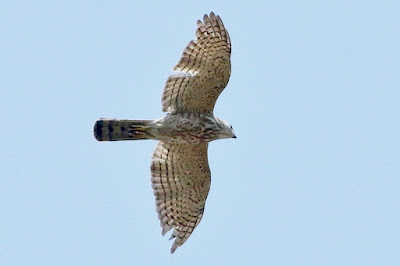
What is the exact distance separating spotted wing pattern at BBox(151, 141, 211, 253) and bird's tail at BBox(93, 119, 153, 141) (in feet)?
2.16

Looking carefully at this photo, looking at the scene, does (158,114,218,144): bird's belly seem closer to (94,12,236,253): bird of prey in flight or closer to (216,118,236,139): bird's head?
(94,12,236,253): bird of prey in flight

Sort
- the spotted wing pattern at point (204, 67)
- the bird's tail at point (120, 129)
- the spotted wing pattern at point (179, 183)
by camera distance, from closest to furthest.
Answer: the spotted wing pattern at point (204, 67) < the bird's tail at point (120, 129) < the spotted wing pattern at point (179, 183)

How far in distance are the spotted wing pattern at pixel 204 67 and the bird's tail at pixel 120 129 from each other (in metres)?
0.70

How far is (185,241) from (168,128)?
6.74 feet

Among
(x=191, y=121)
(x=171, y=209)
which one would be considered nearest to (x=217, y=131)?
(x=191, y=121)

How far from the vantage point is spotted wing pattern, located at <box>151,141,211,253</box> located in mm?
19562

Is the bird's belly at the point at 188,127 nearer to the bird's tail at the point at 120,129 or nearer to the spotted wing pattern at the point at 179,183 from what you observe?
the bird's tail at the point at 120,129

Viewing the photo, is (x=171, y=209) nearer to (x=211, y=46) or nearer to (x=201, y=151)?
(x=201, y=151)

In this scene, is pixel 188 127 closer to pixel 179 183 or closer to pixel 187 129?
pixel 187 129

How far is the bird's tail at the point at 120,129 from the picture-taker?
62.3 ft

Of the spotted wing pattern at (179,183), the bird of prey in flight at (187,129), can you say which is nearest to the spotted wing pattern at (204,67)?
the bird of prey in flight at (187,129)

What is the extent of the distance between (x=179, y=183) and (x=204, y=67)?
224 cm

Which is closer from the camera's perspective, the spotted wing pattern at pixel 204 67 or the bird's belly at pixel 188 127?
the spotted wing pattern at pixel 204 67

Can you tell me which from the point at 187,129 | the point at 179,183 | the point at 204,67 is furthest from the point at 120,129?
the point at 204,67
